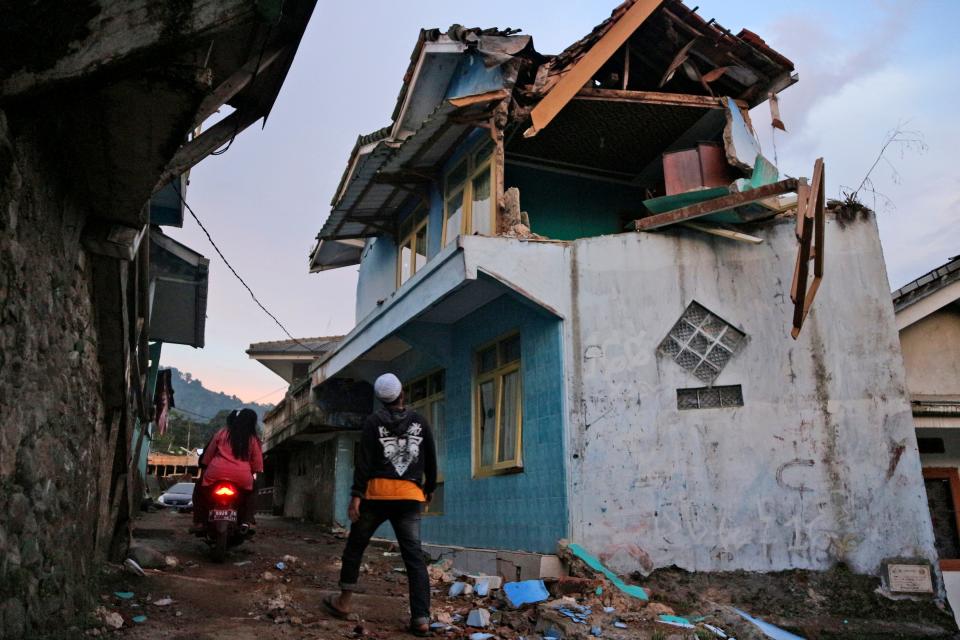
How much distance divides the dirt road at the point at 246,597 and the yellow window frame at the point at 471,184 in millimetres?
4432

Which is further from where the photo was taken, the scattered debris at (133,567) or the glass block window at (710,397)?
the glass block window at (710,397)

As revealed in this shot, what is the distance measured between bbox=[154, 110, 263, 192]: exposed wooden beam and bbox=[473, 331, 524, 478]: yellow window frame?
4.53 metres

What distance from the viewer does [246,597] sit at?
5914 millimetres

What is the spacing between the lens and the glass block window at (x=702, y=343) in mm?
7840

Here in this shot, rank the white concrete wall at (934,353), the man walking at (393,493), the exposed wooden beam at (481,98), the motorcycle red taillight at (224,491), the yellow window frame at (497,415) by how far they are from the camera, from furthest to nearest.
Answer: the white concrete wall at (934,353)
the exposed wooden beam at (481,98)
the yellow window frame at (497,415)
the motorcycle red taillight at (224,491)
the man walking at (393,493)

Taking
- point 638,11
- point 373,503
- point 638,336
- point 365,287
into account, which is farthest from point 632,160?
point 373,503

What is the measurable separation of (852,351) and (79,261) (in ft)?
24.0

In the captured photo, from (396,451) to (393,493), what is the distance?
29cm

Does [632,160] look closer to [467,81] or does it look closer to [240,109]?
[467,81]

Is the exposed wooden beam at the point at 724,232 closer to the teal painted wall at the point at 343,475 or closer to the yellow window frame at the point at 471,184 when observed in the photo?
the yellow window frame at the point at 471,184

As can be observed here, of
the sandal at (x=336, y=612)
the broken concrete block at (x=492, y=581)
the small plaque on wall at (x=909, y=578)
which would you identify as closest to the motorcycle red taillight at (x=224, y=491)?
the sandal at (x=336, y=612)

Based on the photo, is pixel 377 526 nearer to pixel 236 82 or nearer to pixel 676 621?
pixel 676 621

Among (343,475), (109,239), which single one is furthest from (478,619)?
(343,475)

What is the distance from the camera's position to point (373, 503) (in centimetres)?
515
